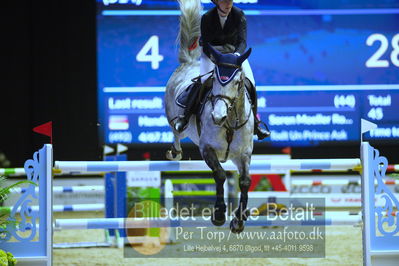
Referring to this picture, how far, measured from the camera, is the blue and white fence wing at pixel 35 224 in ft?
13.9

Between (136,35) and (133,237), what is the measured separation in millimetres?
2842

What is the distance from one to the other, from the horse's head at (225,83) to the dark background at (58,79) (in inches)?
195

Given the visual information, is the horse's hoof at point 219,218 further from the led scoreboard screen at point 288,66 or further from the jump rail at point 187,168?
the led scoreboard screen at point 288,66

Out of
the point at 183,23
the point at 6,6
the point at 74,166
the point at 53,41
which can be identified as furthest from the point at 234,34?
the point at 6,6

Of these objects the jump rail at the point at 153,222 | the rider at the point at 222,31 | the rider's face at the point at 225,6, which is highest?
the rider's face at the point at 225,6

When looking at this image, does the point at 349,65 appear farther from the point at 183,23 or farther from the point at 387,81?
the point at 183,23

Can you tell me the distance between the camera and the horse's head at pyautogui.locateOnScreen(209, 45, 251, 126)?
3.87 m

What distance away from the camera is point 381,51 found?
8.62 metres

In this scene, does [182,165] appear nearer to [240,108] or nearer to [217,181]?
[217,181]

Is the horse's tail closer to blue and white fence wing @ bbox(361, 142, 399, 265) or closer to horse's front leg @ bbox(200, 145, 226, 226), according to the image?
horse's front leg @ bbox(200, 145, 226, 226)

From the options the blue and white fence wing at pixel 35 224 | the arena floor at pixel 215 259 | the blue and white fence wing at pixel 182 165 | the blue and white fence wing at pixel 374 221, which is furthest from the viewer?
the arena floor at pixel 215 259

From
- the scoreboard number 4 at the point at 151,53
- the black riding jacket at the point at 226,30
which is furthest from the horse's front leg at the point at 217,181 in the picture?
the scoreboard number 4 at the point at 151,53

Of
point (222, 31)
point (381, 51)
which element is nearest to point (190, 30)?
point (222, 31)

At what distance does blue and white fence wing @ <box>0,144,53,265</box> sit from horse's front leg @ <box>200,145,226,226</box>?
96 centimetres
